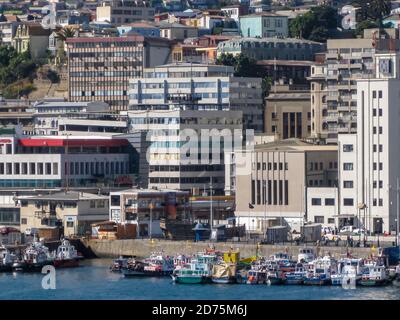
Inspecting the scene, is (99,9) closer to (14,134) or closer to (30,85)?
(30,85)

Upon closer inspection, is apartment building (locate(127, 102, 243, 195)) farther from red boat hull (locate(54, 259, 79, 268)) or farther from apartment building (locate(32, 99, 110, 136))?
red boat hull (locate(54, 259, 79, 268))

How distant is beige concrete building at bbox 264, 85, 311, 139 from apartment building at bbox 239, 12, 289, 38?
18.2 meters

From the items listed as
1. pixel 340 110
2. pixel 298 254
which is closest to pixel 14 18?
pixel 340 110

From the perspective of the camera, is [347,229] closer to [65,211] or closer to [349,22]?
[65,211]

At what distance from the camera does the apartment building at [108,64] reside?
74.1 m

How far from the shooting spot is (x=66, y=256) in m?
45.2

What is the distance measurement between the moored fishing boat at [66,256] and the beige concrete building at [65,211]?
4.10 m

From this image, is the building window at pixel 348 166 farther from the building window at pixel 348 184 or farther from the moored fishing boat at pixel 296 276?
the moored fishing boat at pixel 296 276

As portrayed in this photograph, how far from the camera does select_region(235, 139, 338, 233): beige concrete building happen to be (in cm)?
4906

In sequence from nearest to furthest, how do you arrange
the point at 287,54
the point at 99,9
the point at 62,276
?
the point at 62,276 → the point at 287,54 → the point at 99,9

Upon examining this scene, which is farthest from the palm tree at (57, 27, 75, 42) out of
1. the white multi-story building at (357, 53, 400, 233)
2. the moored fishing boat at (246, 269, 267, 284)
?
the moored fishing boat at (246, 269, 267, 284)
